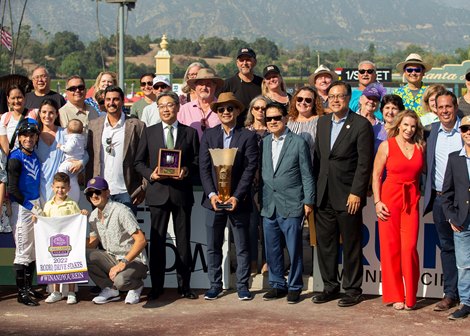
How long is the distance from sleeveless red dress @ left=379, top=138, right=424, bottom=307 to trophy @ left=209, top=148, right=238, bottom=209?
143 cm

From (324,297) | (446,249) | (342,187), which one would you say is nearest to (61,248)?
(324,297)

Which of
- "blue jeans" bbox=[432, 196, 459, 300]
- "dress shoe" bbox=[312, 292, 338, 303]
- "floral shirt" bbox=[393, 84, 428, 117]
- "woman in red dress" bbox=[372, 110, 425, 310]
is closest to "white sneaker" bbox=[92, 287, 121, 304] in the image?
"dress shoe" bbox=[312, 292, 338, 303]

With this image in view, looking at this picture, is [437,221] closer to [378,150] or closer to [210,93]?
[378,150]

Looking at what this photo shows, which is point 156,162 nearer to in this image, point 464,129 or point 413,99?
point 464,129

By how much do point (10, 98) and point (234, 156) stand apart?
7.95 ft

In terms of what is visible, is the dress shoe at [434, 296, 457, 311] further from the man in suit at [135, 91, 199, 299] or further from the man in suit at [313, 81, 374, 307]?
the man in suit at [135, 91, 199, 299]

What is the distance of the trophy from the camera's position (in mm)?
7781

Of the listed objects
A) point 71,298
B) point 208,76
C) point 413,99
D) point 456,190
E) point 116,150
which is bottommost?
point 71,298

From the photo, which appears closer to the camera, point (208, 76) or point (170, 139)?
point (170, 139)

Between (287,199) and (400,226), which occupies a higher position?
(287,199)

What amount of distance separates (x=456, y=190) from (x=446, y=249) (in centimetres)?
64

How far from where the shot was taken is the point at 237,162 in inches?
313

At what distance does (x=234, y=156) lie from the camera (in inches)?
309

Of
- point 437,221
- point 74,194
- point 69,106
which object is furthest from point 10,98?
point 437,221
